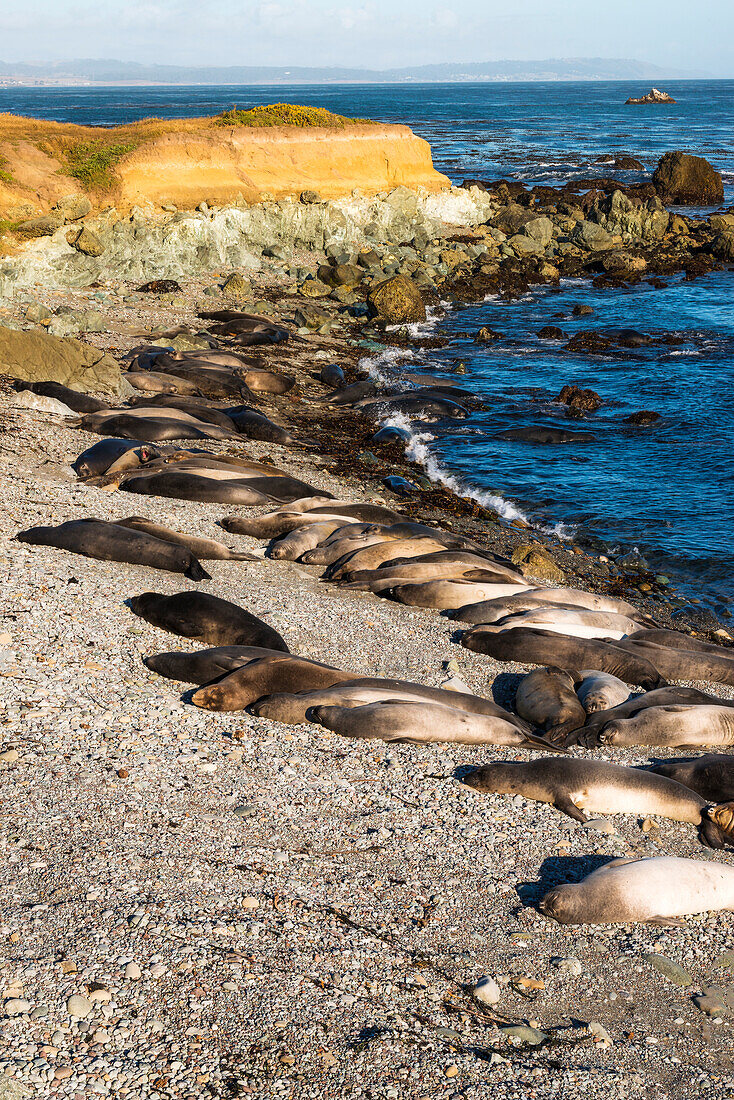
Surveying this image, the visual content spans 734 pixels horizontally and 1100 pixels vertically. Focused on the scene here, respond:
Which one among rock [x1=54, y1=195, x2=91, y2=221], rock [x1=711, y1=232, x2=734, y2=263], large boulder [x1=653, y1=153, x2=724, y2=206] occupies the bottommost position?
rock [x1=711, y1=232, x2=734, y2=263]

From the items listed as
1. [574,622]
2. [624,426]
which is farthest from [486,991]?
[624,426]

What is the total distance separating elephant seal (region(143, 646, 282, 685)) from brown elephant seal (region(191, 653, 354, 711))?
148 millimetres

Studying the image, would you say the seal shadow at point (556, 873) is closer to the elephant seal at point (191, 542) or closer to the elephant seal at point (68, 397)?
the elephant seal at point (191, 542)

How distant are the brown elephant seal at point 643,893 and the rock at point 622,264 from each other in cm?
2910

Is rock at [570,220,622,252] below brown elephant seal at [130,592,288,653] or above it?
above

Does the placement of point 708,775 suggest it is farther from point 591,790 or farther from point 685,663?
point 685,663

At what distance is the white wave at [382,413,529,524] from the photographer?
47.9ft

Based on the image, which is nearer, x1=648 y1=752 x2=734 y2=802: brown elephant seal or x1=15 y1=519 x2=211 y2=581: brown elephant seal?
x1=648 y1=752 x2=734 y2=802: brown elephant seal

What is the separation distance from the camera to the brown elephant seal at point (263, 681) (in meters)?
6.83

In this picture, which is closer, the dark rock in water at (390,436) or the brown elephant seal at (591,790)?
the brown elephant seal at (591,790)

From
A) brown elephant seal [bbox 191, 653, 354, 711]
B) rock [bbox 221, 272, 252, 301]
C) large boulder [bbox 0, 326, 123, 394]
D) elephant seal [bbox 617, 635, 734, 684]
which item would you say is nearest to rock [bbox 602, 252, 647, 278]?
rock [bbox 221, 272, 252, 301]

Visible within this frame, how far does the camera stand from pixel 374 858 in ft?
17.5

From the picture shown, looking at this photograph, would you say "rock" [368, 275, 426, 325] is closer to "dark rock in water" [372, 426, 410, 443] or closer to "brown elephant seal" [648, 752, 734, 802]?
"dark rock in water" [372, 426, 410, 443]

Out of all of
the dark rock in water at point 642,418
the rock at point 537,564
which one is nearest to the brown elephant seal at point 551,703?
the rock at point 537,564
